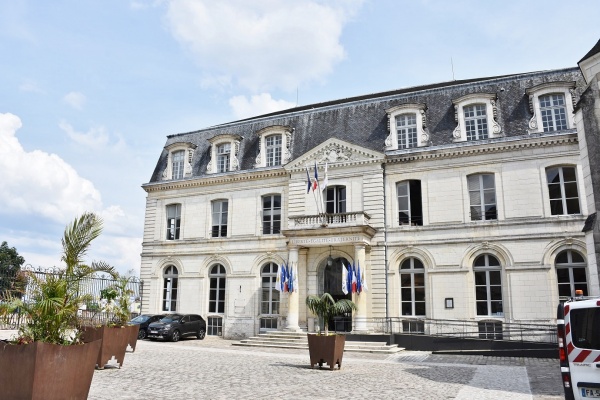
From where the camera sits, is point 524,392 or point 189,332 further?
point 189,332

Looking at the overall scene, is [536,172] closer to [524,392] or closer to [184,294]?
[524,392]

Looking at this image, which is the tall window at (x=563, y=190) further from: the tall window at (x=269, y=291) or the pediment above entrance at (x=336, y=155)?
the tall window at (x=269, y=291)

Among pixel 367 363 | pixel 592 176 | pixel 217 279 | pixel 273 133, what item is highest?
pixel 273 133

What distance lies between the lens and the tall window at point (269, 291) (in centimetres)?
2369

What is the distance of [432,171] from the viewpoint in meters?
21.6

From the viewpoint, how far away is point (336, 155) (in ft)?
76.1

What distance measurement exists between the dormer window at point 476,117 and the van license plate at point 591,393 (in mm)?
15386

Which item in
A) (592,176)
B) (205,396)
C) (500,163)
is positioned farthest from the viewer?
(500,163)

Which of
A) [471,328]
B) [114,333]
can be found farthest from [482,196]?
[114,333]

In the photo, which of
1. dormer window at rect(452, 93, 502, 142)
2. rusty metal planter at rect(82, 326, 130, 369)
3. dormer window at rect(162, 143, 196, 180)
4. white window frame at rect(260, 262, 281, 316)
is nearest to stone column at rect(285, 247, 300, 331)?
white window frame at rect(260, 262, 281, 316)

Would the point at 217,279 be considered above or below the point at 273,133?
below

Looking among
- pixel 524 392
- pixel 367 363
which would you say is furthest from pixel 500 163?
pixel 524 392

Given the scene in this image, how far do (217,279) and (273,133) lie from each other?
27.2 feet

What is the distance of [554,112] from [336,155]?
31.3 feet
